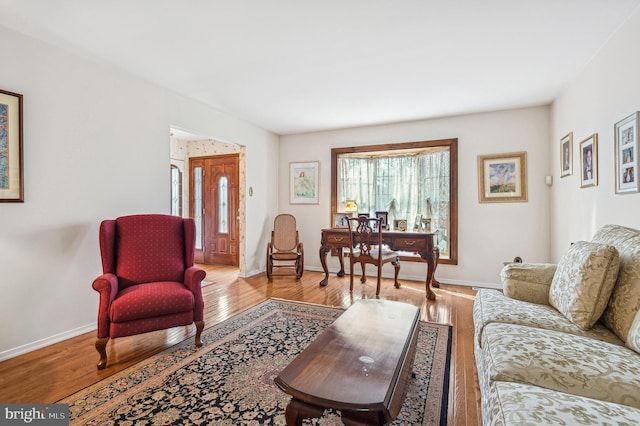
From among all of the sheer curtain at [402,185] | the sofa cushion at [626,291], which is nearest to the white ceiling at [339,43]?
the sheer curtain at [402,185]

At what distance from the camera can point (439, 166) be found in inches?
186

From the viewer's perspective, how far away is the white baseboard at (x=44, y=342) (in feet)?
7.55

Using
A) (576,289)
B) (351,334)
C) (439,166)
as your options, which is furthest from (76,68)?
(439,166)

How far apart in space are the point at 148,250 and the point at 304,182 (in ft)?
10.4

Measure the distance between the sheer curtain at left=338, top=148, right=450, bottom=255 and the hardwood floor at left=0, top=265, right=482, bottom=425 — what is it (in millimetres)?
1106

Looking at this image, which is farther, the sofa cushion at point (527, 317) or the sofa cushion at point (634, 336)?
the sofa cushion at point (527, 317)

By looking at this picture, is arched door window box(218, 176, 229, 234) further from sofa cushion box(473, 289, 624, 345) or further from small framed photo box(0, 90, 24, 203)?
sofa cushion box(473, 289, 624, 345)

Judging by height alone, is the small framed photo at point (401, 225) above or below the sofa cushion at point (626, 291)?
above

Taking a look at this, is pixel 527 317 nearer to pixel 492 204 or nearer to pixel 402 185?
pixel 492 204

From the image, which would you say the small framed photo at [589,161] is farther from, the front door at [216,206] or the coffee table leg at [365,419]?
the front door at [216,206]

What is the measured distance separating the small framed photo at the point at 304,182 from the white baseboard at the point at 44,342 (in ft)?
11.3

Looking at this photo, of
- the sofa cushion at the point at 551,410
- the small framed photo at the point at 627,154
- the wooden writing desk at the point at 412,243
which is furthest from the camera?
the wooden writing desk at the point at 412,243

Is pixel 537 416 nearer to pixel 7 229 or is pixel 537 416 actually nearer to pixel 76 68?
pixel 7 229

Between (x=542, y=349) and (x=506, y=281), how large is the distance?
0.93 m
